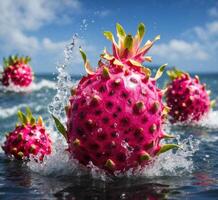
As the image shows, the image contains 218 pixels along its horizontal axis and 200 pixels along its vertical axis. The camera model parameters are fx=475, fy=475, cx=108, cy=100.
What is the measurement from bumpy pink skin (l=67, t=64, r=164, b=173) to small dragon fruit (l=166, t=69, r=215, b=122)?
819cm

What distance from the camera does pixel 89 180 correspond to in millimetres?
6582

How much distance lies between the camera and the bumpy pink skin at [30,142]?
332 inches

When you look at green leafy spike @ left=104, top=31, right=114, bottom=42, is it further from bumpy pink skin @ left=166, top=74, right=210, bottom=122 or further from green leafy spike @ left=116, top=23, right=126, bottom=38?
bumpy pink skin @ left=166, top=74, right=210, bottom=122

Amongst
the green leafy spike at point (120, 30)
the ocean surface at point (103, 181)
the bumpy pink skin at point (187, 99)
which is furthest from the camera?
the bumpy pink skin at point (187, 99)

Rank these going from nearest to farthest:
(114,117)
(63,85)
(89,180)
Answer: (114,117) → (89,180) → (63,85)

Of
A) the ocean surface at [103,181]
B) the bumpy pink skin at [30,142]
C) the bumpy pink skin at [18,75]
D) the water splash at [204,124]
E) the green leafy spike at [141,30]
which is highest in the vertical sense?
the bumpy pink skin at [18,75]

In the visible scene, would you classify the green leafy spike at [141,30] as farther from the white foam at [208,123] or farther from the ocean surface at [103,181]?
the white foam at [208,123]

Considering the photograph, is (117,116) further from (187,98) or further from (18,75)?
(18,75)

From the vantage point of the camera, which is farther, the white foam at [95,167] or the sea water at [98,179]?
the white foam at [95,167]

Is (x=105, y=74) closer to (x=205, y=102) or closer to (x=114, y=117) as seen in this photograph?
(x=114, y=117)

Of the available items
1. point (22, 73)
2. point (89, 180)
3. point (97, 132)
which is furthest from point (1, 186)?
point (22, 73)

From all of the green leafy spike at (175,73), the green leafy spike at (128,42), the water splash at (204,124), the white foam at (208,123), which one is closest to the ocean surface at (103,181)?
the green leafy spike at (128,42)

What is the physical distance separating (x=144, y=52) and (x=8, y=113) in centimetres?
1575

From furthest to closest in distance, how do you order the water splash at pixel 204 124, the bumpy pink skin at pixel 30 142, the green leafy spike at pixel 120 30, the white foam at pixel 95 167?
the water splash at pixel 204 124
the bumpy pink skin at pixel 30 142
the white foam at pixel 95 167
the green leafy spike at pixel 120 30
